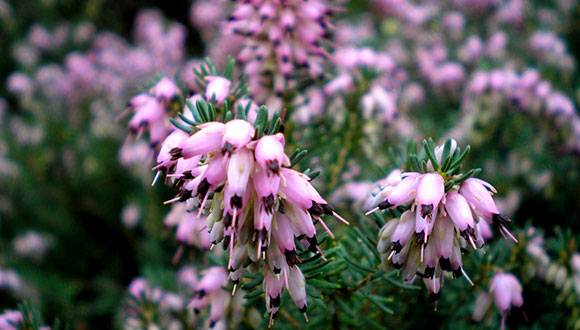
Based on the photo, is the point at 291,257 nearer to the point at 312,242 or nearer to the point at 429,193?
the point at 312,242

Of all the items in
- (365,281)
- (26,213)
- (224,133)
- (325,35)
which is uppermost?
(224,133)

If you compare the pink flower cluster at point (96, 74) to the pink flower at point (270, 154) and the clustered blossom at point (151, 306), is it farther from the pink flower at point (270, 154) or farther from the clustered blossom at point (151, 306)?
the pink flower at point (270, 154)

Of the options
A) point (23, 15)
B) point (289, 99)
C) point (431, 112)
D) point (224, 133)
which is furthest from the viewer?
point (23, 15)

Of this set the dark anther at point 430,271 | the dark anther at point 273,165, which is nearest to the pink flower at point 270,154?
the dark anther at point 273,165

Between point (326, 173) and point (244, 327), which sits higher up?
point (326, 173)

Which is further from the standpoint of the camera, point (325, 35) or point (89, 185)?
point (89, 185)

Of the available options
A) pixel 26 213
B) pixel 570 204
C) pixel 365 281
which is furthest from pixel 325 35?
pixel 26 213

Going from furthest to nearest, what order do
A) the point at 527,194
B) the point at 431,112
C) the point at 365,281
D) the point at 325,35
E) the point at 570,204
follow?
the point at 431,112, the point at 527,194, the point at 570,204, the point at 325,35, the point at 365,281

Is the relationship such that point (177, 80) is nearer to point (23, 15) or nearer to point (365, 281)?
point (365, 281)
